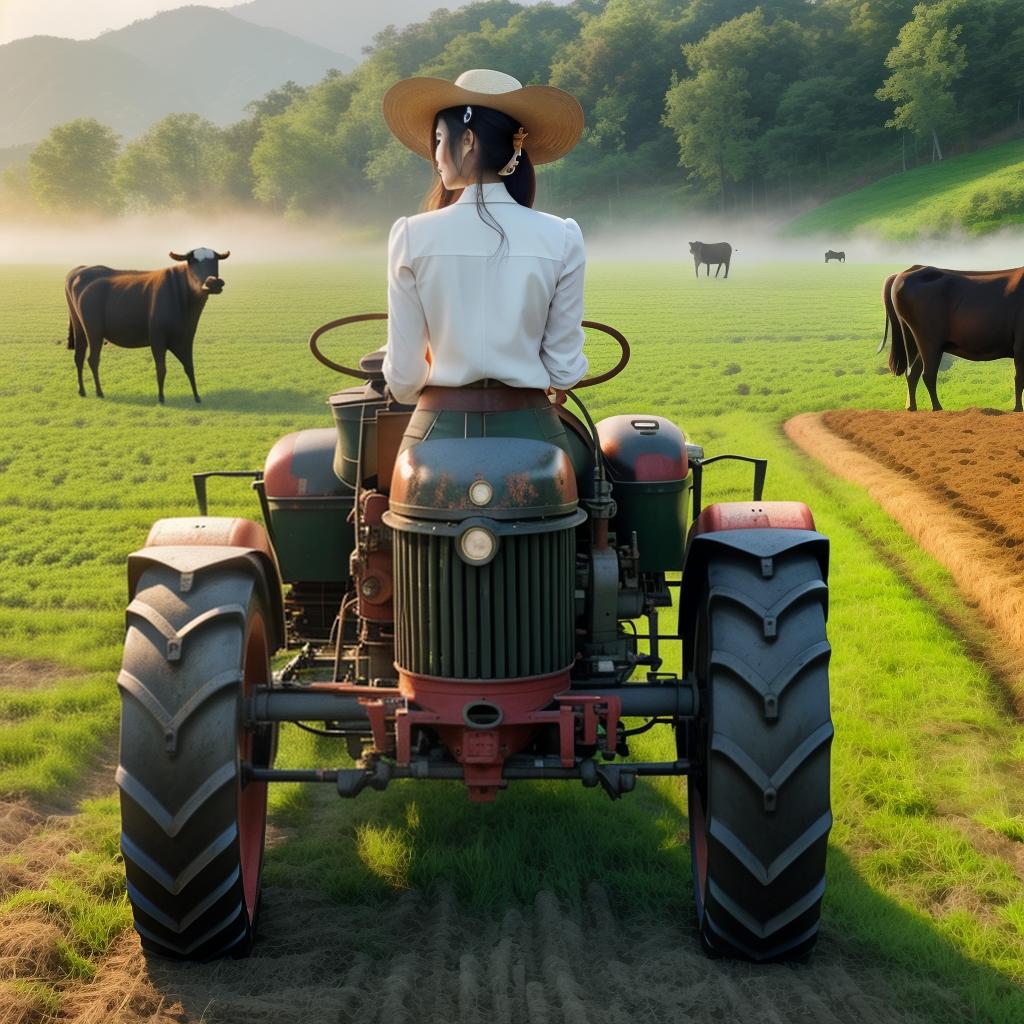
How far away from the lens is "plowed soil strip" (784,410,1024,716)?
8.01 meters

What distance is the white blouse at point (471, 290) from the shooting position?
12.5ft

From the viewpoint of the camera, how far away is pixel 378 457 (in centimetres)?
437

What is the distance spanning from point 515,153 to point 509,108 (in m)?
0.14

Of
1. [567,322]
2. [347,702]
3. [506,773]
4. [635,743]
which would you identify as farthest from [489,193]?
[635,743]

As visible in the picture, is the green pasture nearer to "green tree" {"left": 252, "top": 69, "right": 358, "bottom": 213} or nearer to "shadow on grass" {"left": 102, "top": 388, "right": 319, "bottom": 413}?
"shadow on grass" {"left": 102, "top": 388, "right": 319, "bottom": 413}

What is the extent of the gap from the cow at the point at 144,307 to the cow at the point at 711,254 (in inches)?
741

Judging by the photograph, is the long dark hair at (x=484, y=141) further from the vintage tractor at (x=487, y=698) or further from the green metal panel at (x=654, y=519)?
the green metal panel at (x=654, y=519)

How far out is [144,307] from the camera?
56.7 feet

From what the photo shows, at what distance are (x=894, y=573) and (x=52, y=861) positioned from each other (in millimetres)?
6336

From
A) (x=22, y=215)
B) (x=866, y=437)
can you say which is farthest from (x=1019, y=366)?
(x=22, y=215)

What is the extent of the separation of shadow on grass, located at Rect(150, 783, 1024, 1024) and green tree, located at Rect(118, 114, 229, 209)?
2226cm

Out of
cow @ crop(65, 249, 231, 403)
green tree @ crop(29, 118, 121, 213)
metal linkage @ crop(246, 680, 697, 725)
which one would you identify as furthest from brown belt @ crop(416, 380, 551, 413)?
green tree @ crop(29, 118, 121, 213)

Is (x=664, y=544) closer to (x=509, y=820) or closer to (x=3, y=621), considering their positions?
(x=509, y=820)

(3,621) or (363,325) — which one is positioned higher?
(363,325)
